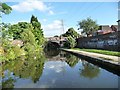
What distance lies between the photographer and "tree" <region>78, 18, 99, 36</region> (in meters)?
93.2

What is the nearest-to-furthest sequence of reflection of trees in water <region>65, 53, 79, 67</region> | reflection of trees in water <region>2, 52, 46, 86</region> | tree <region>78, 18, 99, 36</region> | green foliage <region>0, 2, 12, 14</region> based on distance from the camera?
1. reflection of trees in water <region>2, 52, 46, 86</region>
2. green foliage <region>0, 2, 12, 14</region>
3. reflection of trees in water <region>65, 53, 79, 67</region>
4. tree <region>78, 18, 99, 36</region>

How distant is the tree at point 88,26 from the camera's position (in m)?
93.2

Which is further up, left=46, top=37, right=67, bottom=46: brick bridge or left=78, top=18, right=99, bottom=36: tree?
left=78, top=18, right=99, bottom=36: tree

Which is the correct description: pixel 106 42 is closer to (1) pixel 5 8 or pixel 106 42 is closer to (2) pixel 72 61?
(2) pixel 72 61

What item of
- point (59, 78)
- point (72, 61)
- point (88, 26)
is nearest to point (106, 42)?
point (72, 61)

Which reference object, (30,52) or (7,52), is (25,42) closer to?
(30,52)

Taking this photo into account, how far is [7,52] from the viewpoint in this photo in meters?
32.8

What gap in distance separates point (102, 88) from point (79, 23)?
8368 cm

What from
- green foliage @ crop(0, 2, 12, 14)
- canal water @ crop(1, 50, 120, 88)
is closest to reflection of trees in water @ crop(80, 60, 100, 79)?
canal water @ crop(1, 50, 120, 88)

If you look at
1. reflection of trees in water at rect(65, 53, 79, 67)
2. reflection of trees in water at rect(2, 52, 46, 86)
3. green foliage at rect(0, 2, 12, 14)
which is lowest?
reflection of trees in water at rect(65, 53, 79, 67)

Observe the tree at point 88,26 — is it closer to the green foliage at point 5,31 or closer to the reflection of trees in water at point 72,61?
the reflection of trees in water at point 72,61

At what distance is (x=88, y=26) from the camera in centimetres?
9356

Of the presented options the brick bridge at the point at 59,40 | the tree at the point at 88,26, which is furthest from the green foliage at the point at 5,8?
the brick bridge at the point at 59,40

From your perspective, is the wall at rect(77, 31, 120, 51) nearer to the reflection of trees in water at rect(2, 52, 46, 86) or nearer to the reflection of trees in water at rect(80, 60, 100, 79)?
the reflection of trees in water at rect(2, 52, 46, 86)
